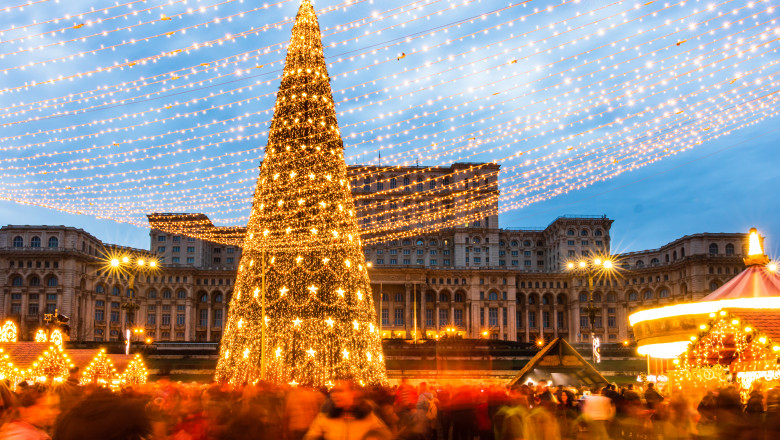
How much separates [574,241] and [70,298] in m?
67.4

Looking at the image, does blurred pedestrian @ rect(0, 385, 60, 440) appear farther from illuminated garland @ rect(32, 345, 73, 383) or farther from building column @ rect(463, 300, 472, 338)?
building column @ rect(463, 300, 472, 338)

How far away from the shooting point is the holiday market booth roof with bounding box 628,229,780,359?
1880 cm

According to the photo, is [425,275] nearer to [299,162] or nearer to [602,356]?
[602,356]

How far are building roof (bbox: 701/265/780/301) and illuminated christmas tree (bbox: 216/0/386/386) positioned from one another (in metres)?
10.5

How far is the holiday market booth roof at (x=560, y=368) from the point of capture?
18.0m

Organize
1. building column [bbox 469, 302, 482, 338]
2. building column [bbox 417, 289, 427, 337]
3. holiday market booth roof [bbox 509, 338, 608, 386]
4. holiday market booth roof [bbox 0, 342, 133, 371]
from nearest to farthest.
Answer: holiday market booth roof [bbox 509, 338, 608, 386] → holiday market booth roof [bbox 0, 342, 133, 371] → building column [bbox 417, 289, 427, 337] → building column [bbox 469, 302, 482, 338]

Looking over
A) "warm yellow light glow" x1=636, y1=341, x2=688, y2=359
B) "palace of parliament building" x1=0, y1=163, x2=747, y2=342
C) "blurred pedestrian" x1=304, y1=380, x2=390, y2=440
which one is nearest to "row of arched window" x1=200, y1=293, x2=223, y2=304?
"palace of parliament building" x1=0, y1=163, x2=747, y2=342

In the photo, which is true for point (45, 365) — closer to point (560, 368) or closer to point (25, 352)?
point (25, 352)

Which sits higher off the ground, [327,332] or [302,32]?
[302,32]

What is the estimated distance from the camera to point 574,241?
98.7m

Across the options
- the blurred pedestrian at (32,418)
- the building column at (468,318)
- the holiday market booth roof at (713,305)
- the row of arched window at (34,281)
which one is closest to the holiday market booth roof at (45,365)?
the blurred pedestrian at (32,418)

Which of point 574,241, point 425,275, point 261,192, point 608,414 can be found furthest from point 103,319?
point 608,414

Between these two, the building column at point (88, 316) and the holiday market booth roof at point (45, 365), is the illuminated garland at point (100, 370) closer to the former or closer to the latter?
the holiday market booth roof at point (45, 365)

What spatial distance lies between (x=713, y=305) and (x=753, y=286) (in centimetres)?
181
